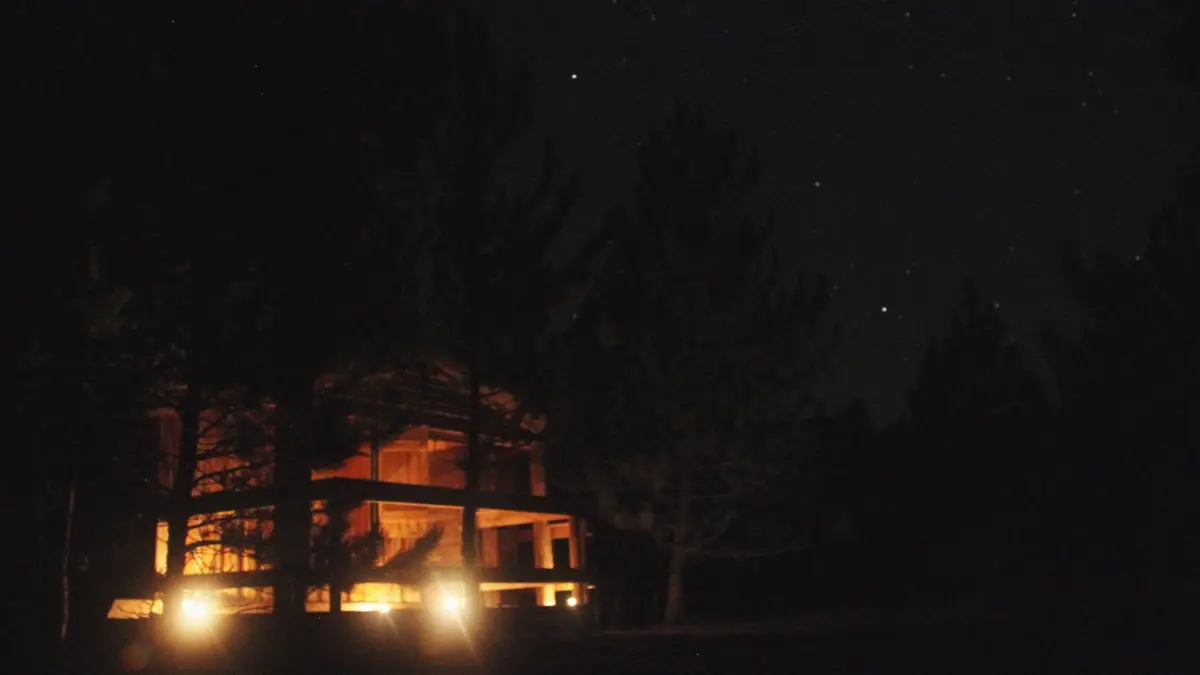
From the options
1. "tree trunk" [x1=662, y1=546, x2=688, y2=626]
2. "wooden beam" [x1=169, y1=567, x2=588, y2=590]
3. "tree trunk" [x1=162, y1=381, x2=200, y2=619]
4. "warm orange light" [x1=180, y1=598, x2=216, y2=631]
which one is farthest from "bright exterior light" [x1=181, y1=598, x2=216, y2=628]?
"tree trunk" [x1=662, y1=546, x2=688, y2=626]

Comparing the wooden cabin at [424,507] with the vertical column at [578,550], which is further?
the vertical column at [578,550]

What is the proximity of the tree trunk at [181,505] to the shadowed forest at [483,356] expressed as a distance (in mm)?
31

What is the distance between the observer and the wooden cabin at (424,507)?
10.4 m

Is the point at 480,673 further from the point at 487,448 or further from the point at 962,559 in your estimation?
the point at 962,559

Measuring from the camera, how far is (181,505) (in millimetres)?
8781

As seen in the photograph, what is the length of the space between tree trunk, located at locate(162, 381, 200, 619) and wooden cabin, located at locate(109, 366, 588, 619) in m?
0.39

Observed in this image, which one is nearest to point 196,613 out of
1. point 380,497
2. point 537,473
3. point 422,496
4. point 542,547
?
point 380,497

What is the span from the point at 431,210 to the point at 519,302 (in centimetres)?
197

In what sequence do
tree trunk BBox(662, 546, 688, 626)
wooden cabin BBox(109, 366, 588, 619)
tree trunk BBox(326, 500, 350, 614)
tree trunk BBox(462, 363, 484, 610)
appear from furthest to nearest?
tree trunk BBox(662, 546, 688, 626) < tree trunk BBox(462, 363, 484, 610) < wooden cabin BBox(109, 366, 588, 619) < tree trunk BBox(326, 500, 350, 614)

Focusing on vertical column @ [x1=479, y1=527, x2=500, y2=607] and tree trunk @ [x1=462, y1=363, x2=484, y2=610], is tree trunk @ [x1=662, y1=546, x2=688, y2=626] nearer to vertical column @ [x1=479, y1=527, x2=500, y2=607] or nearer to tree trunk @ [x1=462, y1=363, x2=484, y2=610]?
vertical column @ [x1=479, y1=527, x2=500, y2=607]

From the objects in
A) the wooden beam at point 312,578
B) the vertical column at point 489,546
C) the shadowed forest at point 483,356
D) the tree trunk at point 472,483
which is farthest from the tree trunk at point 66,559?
the vertical column at point 489,546

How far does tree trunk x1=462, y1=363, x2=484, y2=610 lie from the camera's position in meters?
13.8

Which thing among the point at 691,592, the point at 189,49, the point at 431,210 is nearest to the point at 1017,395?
the point at 691,592

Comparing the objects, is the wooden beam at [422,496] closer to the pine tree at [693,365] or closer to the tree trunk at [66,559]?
the pine tree at [693,365]
